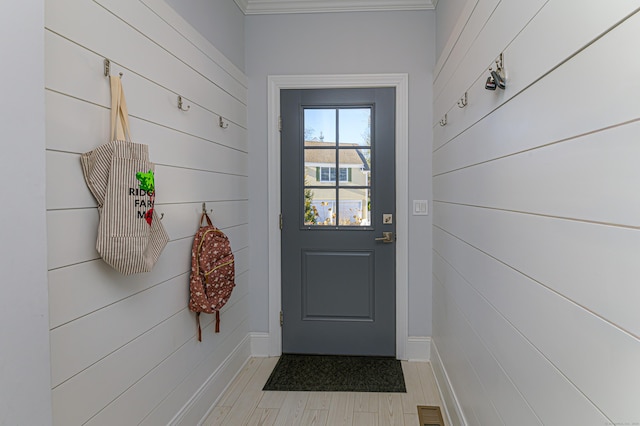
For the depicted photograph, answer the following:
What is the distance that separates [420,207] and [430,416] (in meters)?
1.40

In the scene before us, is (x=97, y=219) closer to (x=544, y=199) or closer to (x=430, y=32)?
(x=544, y=199)

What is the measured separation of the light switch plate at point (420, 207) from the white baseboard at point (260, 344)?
1.48 m

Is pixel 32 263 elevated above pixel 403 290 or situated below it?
above

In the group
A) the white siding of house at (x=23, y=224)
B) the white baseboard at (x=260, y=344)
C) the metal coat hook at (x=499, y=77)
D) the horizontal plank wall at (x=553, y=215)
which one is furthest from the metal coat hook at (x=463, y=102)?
the white baseboard at (x=260, y=344)

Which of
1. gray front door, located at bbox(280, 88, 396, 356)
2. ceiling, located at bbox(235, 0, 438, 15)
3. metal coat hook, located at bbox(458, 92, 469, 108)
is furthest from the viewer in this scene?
gray front door, located at bbox(280, 88, 396, 356)

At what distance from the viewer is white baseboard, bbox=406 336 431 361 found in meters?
2.97

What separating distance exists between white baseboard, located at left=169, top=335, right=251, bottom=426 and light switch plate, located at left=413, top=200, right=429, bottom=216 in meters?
1.60

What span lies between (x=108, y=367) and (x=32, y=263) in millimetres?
662

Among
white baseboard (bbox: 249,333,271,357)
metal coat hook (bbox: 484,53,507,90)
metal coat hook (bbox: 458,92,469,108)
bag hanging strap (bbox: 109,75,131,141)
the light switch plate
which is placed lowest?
white baseboard (bbox: 249,333,271,357)

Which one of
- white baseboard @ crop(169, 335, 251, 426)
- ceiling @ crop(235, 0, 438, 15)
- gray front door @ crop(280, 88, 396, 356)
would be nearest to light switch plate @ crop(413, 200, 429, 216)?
gray front door @ crop(280, 88, 396, 356)

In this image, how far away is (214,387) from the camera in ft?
7.66

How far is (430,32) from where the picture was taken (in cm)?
291

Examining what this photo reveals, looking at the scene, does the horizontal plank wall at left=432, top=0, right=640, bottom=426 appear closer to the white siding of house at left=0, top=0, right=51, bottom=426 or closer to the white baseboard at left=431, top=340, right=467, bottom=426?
the white baseboard at left=431, top=340, right=467, bottom=426

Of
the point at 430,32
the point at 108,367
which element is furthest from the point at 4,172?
the point at 430,32
